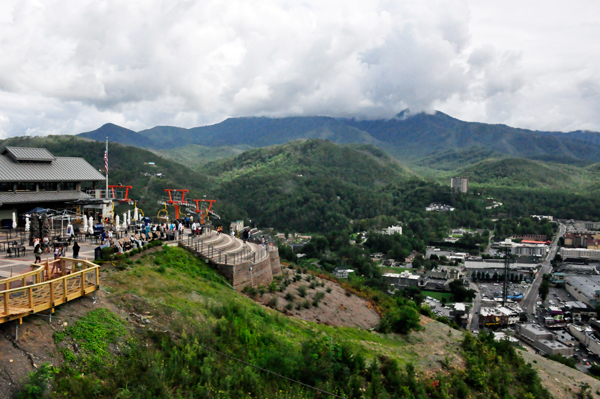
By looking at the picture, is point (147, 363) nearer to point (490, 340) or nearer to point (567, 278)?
point (490, 340)

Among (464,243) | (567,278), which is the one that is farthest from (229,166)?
(567,278)

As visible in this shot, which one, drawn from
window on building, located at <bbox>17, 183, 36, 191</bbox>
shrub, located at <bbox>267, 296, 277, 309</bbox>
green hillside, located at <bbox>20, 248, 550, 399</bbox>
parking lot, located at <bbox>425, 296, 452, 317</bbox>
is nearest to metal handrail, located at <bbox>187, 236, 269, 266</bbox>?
green hillside, located at <bbox>20, 248, 550, 399</bbox>

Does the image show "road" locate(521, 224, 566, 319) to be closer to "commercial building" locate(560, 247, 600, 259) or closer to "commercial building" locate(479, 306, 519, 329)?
"commercial building" locate(560, 247, 600, 259)

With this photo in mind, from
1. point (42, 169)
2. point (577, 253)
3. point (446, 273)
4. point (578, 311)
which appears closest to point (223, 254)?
point (42, 169)

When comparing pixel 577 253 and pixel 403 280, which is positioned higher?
pixel 577 253

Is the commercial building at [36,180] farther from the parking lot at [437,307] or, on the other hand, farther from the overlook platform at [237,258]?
the parking lot at [437,307]

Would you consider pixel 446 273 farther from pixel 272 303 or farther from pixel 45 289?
pixel 45 289

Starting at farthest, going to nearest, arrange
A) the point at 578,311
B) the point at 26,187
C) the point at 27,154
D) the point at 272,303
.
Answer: the point at 578,311, the point at 27,154, the point at 26,187, the point at 272,303
